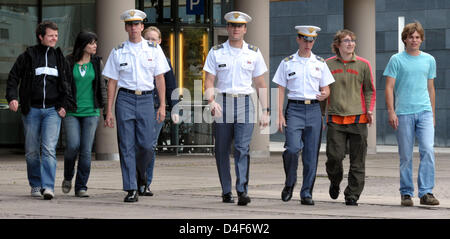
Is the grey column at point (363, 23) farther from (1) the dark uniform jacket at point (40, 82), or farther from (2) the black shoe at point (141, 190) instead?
(1) the dark uniform jacket at point (40, 82)

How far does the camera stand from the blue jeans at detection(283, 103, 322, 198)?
9867 mm

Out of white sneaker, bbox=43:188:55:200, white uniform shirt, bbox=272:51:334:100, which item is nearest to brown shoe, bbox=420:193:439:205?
white uniform shirt, bbox=272:51:334:100

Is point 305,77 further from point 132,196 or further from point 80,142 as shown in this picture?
point 80,142

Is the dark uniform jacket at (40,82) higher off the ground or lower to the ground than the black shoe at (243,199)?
higher

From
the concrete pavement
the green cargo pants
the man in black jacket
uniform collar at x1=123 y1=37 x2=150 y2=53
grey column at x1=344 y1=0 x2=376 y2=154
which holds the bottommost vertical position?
the concrete pavement

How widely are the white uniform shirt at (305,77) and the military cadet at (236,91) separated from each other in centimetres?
27

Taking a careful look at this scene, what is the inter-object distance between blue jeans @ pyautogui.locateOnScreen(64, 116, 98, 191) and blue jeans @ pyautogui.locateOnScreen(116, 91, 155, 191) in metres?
0.77

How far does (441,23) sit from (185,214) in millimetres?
26266

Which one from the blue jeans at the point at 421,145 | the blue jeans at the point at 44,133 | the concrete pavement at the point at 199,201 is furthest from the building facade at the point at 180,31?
the blue jeans at the point at 421,145

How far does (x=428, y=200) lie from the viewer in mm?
9539

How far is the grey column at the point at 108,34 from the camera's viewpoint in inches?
741

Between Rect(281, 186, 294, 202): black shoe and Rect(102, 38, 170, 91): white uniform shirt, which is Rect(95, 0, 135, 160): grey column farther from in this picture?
Rect(281, 186, 294, 202): black shoe

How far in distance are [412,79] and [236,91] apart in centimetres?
177
